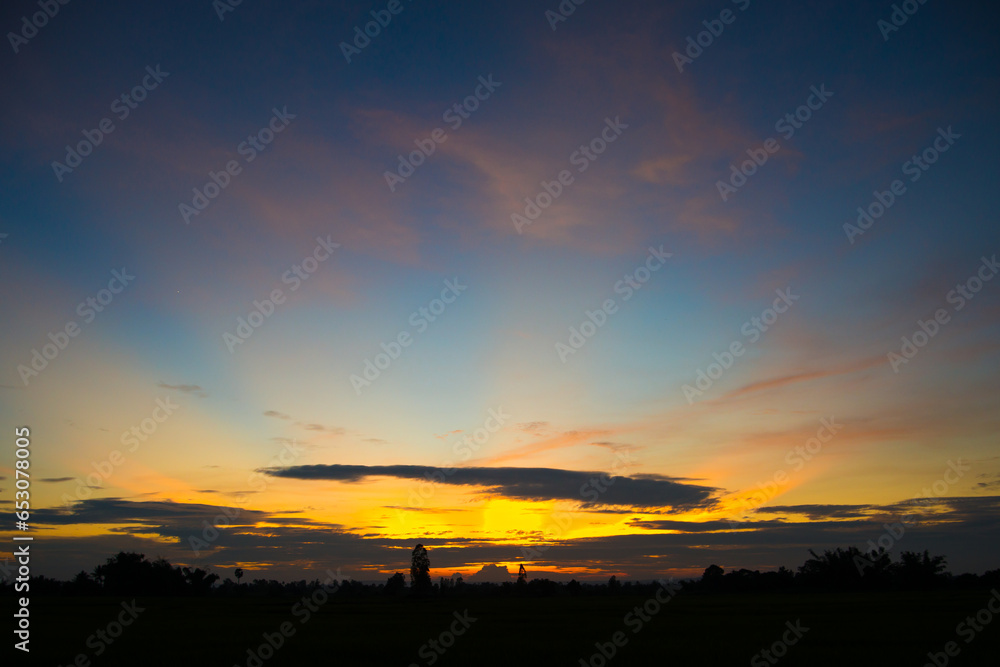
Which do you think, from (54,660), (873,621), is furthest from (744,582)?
(54,660)

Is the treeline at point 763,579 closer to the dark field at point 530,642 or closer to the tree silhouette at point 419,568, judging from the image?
the tree silhouette at point 419,568

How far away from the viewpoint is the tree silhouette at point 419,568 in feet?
506

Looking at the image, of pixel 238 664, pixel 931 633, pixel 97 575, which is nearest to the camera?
pixel 238 664

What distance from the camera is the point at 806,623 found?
4294 cm

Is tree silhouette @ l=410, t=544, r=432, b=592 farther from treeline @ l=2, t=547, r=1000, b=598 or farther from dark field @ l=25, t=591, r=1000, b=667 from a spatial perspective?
dark field @ l=25, t=591, r=1000, b=667

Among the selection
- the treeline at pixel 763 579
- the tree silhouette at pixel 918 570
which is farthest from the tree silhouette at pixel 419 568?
the tree silhouette at pixel 918 570

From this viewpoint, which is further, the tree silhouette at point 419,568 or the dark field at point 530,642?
the tree silhouette at point 419,568

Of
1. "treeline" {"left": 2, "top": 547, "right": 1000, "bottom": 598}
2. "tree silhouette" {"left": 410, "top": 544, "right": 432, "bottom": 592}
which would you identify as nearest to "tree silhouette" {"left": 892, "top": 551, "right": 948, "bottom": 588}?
"treeline" {"left": 2, "top": 547, "right": 1000, "bottom": 598}

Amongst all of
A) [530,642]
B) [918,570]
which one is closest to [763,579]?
[918,570]

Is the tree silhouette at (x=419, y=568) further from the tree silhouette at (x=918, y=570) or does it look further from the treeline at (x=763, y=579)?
the tree silhouette at (x=918, y=570)

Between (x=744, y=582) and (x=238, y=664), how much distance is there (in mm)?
156111

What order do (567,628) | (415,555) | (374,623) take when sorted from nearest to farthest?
1. (567,628)
2. (374,623)
3. (415,555)

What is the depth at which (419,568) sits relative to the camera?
15412cm

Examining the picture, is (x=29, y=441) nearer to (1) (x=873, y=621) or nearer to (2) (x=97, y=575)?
(1) (x=873, y=621)
